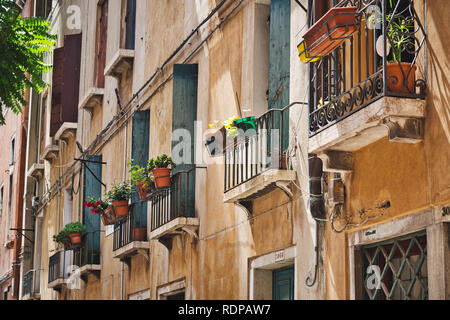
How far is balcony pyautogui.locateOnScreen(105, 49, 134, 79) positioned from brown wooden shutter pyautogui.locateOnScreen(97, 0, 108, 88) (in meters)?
1.95

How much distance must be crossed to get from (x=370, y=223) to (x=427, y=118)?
1187 millimetres

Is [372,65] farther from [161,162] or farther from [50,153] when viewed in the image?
[50,153]

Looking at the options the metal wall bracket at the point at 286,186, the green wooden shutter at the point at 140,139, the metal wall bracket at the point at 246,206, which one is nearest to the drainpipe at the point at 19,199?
the green wooden shutter at the point at 140,139

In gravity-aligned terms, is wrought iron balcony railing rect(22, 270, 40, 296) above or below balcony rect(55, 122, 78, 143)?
below

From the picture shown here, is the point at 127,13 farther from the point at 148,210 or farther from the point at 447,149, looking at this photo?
the point at 447,149

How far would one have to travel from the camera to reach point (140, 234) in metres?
14.1

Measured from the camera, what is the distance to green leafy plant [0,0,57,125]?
1181 centimetres

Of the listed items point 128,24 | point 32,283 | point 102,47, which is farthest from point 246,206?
point 32,283

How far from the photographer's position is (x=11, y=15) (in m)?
12.2

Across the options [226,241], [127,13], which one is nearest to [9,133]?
[127,13]

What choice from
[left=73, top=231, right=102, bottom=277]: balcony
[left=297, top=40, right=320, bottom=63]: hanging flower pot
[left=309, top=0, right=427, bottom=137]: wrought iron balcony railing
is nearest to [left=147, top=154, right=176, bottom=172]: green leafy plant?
[left=309, top=0, right=427, bottom=137]: wrought iron balcony railing

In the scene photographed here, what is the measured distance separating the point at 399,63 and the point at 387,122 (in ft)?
1.49

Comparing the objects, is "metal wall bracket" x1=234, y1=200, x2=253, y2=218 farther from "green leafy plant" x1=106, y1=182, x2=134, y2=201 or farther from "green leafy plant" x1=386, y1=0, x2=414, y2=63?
"green leafy plant" x1=106, y1=182, x2=134, y2=201

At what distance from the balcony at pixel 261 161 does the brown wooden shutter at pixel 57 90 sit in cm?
1178
